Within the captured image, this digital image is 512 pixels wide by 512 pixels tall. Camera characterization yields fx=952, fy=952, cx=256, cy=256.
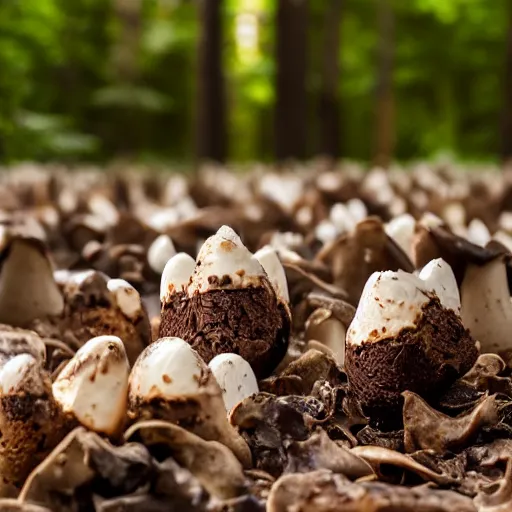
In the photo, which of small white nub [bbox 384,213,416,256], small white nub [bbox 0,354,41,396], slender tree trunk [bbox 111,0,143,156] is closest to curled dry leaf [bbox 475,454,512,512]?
small white nub [bbox 0,354,41,396]

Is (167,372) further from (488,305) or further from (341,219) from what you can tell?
(341,219)

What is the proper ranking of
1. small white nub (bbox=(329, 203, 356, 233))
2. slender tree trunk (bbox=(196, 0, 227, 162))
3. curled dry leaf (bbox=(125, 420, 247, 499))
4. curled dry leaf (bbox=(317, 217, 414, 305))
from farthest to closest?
slender tree trunk (bbox=(196, 0, 227, 162)), small white nub (bbox=(329, 203, 356, 233)), curled dry leaf (bbox=(317, 217, 414, 305)), curled dry leaf (bbox=(125, 420, 247, 499))

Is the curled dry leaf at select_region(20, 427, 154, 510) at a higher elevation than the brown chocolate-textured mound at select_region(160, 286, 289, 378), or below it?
below

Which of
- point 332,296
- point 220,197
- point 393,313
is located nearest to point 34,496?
point 393,313

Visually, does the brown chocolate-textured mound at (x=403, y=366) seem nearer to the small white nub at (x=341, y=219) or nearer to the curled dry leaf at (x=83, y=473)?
the curled dry leaf at (x=83, y=473)

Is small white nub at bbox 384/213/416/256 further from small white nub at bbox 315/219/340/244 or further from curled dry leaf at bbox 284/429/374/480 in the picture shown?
curled dry leaf at bbox 284/429/374/480

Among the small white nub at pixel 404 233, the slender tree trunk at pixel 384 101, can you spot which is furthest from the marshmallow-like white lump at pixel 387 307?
the slender tree trunk at pixel 384 101

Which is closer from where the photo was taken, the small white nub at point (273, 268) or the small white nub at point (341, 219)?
the small white nub at point (273, 268)
